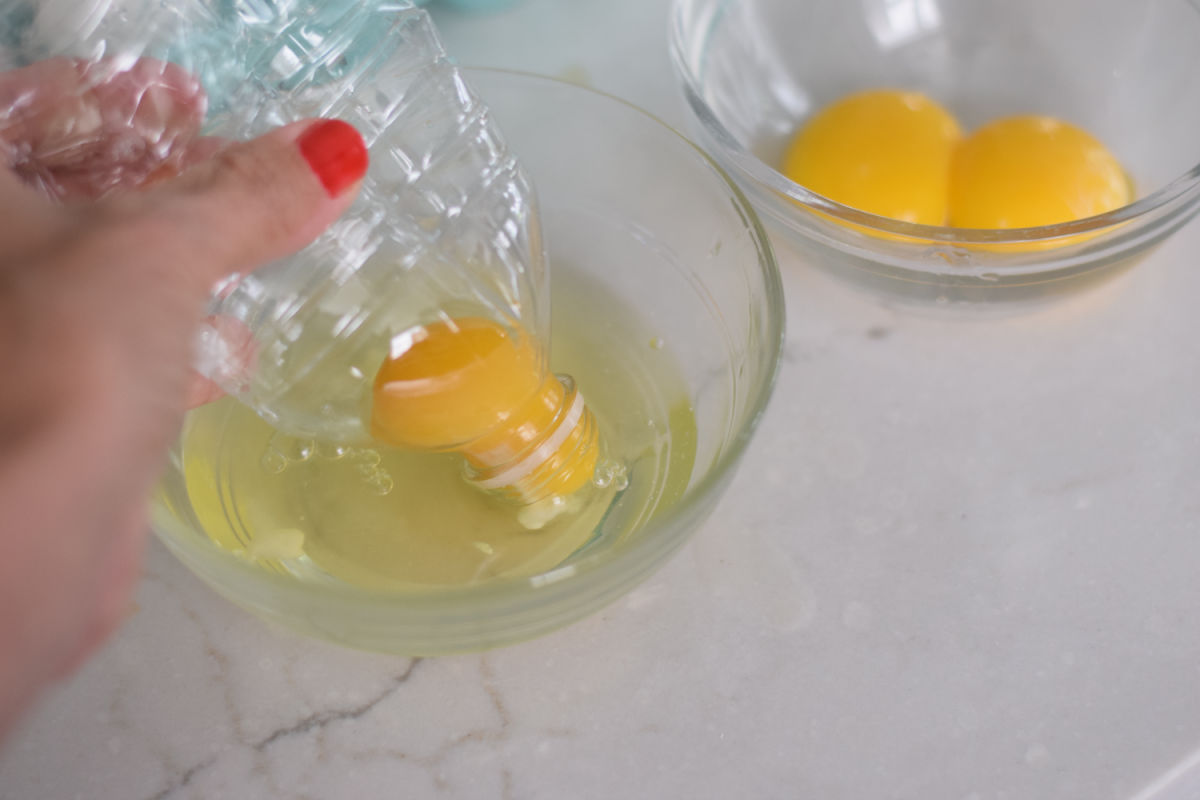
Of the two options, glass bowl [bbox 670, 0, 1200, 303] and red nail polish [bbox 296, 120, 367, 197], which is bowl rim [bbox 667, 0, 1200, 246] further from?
red nail polish [bbox 296, 120, 367, 197]

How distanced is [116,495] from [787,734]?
0.50 metres

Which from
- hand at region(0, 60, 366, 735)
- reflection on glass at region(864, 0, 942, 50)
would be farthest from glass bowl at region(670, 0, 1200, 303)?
hand at region(0, 60, 366, 735)

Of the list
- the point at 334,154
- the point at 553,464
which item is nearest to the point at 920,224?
the point at 553,464

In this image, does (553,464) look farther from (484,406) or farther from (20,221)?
(20,221)

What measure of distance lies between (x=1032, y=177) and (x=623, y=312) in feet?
1.37

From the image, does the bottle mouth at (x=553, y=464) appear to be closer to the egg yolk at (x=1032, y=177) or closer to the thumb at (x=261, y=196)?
the thumb at (x=261, y=196)

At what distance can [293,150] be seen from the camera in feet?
1.89

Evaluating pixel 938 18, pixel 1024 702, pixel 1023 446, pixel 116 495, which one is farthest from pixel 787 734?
pixel 938 18

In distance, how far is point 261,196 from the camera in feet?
1.78

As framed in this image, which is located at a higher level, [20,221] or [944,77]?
[20,221]

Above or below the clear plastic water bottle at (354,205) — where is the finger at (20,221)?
above

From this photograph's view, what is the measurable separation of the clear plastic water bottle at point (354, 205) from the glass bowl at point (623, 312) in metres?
0.12

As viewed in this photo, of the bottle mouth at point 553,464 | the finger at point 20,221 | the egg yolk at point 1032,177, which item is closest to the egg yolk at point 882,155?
the egg yolk at point 1032,177

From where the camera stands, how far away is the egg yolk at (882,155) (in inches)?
38.1
